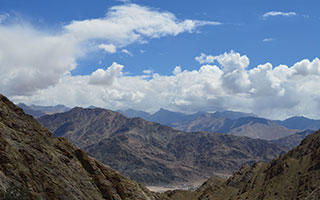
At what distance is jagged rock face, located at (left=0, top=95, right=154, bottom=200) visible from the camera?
2126 inches

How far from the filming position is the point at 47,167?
60625 millimetres

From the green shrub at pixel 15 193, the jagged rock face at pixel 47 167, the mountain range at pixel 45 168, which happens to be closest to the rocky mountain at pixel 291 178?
the jagged rock face at pixel 47 167

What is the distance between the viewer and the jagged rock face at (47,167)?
177ft

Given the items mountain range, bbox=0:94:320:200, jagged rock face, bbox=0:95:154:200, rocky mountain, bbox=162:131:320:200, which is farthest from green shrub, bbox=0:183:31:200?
rocky mountain, bbox=162:131:320:200

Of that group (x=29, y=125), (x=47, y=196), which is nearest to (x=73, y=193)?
(x=47, y=196)

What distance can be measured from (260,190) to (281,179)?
13774mm

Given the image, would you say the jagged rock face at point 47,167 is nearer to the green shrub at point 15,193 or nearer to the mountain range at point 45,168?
the mountain range at point 45,168

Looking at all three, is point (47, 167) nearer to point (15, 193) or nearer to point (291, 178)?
point (15, 193)

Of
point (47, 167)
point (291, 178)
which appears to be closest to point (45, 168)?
point (47, 167)

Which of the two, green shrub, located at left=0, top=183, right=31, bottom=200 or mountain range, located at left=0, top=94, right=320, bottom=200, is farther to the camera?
mountain range, located at left=0, top=94, right=320, bottom=200

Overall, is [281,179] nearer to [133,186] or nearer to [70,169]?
[133,186]

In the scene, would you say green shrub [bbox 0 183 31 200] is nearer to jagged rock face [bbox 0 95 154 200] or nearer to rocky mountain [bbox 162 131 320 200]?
jagged rock face [bbox 0 95 154 200]

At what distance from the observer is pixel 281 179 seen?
A: 171500mm

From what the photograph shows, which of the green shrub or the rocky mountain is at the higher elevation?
the green shrub
